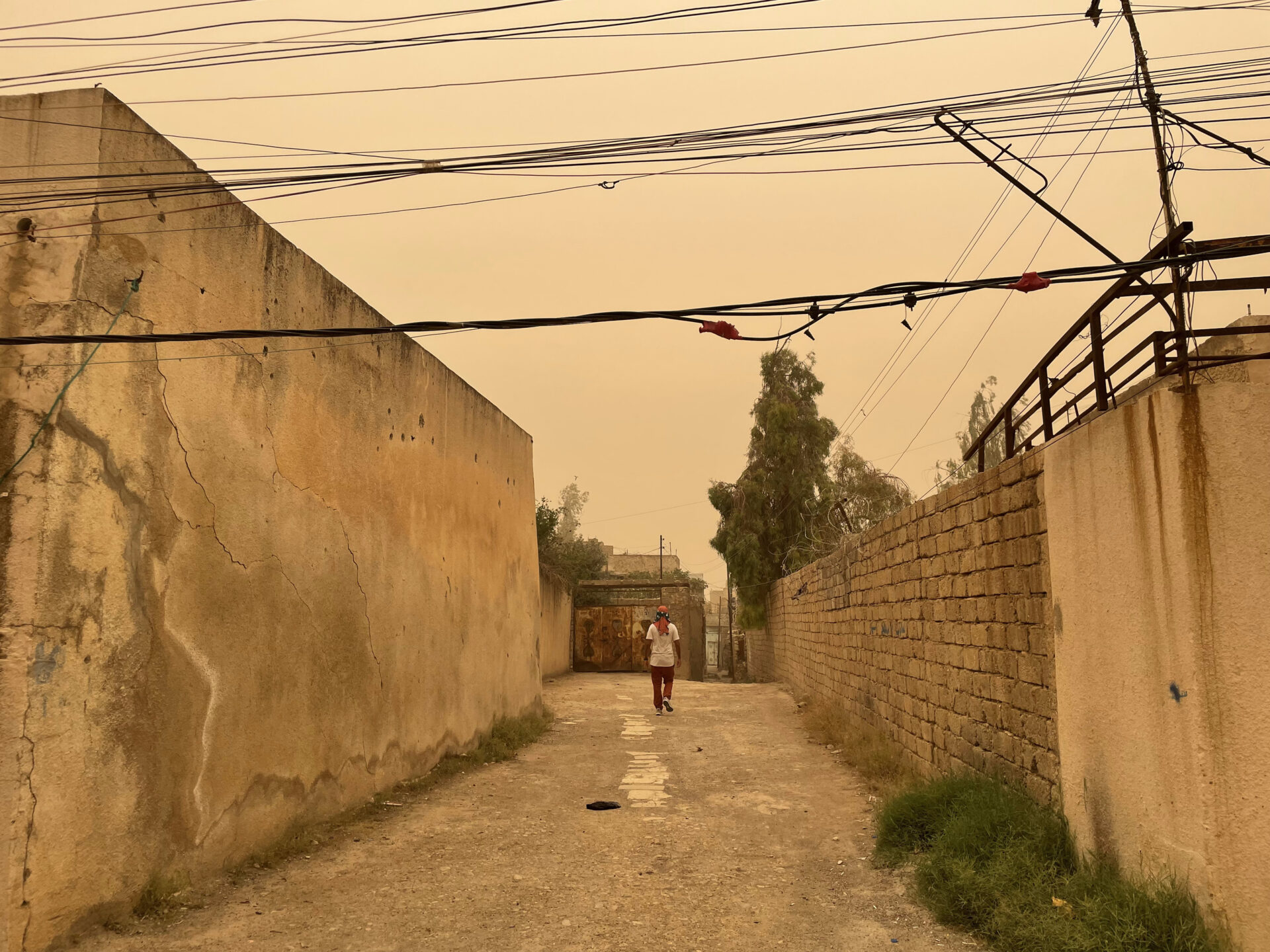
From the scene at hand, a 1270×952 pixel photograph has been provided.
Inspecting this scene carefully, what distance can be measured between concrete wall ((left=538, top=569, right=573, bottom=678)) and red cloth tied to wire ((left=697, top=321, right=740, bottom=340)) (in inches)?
484

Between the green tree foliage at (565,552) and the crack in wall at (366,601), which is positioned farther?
the green tree foliage at (565,552)

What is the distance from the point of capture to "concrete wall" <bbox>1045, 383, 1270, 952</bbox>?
3.62m

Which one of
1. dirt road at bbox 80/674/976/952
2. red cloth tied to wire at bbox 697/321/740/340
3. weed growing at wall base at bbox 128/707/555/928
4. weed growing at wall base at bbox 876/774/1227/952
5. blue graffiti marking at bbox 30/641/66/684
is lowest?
dirt road at bbox 80/674/976/952

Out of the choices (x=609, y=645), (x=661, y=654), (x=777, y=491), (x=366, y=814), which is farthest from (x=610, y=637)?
(x=366, y=814)

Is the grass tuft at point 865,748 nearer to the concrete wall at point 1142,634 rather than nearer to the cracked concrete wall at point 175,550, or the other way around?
→ the concrete wall at point 1142,634

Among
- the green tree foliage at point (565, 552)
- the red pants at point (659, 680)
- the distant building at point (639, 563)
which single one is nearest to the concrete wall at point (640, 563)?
the distant building at point (639, 563)

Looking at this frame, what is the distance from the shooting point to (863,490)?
25.1 meters

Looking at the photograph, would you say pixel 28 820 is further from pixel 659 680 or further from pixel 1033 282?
pixel 659 680

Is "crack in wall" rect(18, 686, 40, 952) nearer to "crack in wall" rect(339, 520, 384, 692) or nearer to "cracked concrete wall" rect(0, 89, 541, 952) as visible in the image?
"cracked concrete wall" rect(0, 89, 541, 952)

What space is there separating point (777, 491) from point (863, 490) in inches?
105

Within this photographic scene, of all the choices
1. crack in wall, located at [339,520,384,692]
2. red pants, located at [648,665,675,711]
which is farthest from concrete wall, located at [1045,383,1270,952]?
red pants, located at [648,665,675,711]

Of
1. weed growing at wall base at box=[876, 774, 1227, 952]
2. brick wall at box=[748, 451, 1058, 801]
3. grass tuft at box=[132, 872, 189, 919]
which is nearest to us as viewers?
weed growing at wall base at box=[876, 774, 1227, 952]

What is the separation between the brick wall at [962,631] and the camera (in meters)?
5.49

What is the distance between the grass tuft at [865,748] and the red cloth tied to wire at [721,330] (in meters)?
3.85
